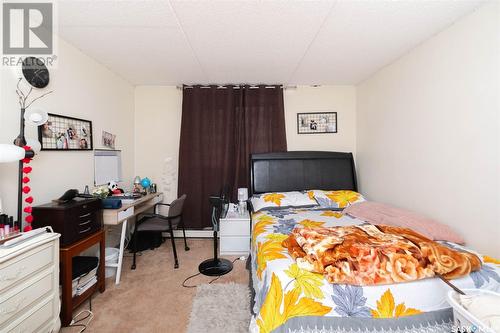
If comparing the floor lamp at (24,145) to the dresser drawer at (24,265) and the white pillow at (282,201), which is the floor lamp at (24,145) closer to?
the dresser drawer at (24,265)

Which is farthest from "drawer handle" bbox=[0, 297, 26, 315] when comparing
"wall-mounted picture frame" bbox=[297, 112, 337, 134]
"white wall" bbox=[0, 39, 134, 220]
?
"wall-mounted picture frame" bbox=[297, 112, 337, 134]

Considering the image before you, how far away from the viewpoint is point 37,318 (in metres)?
1.44

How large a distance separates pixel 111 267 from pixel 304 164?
267cm

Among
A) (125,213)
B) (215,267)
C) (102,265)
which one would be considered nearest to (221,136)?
(125,213)

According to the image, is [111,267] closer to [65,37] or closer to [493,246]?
[65,37]

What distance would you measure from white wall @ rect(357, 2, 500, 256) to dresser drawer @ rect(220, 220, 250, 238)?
1.78m

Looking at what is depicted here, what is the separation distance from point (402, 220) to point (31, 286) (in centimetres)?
276

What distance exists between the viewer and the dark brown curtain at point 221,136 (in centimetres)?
346

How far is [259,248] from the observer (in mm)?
1746

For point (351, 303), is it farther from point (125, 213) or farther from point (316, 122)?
point (316, 122)

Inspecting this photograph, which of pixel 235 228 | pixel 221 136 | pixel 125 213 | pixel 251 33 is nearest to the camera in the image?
pixel 251 33

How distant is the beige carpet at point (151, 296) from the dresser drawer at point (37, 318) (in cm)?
32

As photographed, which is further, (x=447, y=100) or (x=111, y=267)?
(x=111, y=267)

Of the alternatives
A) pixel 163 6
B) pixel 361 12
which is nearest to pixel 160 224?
pixel 163 6
